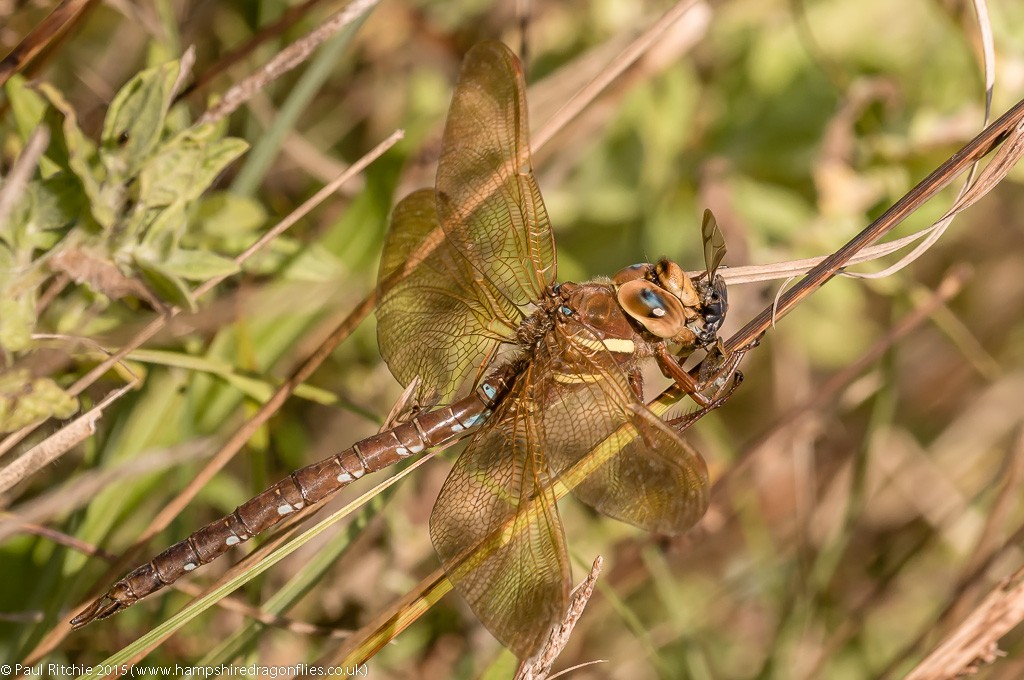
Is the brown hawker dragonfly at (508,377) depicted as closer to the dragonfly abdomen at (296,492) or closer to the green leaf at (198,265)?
the dragonfly abdomen at (296,492)

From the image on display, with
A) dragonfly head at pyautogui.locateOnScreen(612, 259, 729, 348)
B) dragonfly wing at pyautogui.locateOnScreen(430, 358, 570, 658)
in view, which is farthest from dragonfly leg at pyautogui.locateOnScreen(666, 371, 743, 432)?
dragonfly wing at pyautogui.locateOnScreen(430, 358, 570, 658)

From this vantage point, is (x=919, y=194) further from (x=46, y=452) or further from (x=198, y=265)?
(x=46, y=452)

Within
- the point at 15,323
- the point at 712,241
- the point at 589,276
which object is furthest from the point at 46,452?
the point at 589,276

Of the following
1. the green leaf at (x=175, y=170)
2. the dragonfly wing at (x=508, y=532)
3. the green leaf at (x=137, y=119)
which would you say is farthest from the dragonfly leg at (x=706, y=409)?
the green leaf at (x=137, y=119)

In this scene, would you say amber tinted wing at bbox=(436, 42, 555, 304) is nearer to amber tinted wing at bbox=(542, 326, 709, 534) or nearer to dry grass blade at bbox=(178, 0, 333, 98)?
amber tinted wing at bbox=(542, 326, 709, 534)

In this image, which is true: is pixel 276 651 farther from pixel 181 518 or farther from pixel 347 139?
pixel 347 139
